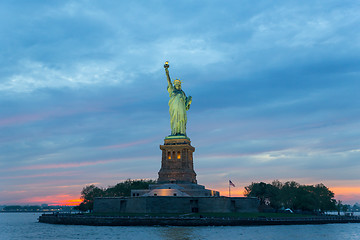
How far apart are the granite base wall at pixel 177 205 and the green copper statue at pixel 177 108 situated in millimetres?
18515

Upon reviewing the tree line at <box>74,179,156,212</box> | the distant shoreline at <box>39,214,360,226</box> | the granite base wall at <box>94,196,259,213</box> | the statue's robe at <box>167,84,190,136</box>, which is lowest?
the distant shoreline at <box>39,214,360,226</box>

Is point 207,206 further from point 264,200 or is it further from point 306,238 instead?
point 264,200

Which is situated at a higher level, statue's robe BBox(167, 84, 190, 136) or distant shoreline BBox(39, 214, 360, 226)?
statue's robe BBox(167, 84, 190, 136)

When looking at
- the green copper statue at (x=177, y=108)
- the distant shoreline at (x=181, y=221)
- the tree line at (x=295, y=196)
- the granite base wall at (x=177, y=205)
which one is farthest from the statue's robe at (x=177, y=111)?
the tree line at (x=295, y=196)

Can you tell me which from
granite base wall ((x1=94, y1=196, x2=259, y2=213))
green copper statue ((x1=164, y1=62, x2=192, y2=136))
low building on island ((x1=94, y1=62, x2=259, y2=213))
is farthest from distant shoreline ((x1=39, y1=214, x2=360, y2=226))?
green copper statue ((x1=164, y1=62, x2=192, y2=136))

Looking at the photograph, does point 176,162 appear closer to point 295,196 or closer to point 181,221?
point 181,221

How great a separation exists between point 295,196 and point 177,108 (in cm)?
3853

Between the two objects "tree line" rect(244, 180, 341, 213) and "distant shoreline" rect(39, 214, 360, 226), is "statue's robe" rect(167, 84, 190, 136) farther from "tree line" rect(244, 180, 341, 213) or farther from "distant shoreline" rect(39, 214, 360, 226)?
"tree line" rect(244, 180, 341, 213)

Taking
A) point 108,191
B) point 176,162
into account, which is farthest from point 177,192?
point 108,191

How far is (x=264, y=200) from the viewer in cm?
10406

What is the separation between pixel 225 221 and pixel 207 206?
8990 mm

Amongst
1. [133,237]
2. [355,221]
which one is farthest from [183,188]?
[355,221]

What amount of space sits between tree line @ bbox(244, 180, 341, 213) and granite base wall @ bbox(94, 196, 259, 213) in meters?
27.0

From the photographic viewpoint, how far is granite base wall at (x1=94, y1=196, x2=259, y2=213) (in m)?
68.9
